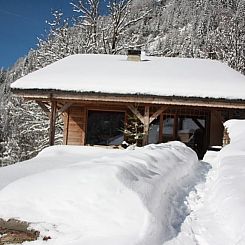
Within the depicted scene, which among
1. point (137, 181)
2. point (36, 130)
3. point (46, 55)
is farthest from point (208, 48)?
point (137, 181)

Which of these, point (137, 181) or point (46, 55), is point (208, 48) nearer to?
point (46, 55)

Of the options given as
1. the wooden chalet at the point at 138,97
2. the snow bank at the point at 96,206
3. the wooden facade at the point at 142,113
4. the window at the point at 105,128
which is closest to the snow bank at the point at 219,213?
the snow bank at the point at 96,206

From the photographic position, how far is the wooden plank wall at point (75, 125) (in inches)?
626

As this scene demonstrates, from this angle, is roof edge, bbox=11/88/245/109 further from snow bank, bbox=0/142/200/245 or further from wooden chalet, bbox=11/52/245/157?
snow bank, bbox=0/142/200/245

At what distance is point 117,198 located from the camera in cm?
392

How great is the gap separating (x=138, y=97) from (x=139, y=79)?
1015 millimetres

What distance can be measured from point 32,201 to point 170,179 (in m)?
2.58

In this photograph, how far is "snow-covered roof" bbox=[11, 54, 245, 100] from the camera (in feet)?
43.1

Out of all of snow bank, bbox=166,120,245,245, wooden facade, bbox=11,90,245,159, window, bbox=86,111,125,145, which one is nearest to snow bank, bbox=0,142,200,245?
snow bank, bbox=166,120,245,245

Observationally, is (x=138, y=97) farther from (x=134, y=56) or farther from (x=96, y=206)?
(x=96, y=206)

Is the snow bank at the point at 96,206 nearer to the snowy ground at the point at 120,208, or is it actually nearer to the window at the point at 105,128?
the snowy ground at the point at 120,208

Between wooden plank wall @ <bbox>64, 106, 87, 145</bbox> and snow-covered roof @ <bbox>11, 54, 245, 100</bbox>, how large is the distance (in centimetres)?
172

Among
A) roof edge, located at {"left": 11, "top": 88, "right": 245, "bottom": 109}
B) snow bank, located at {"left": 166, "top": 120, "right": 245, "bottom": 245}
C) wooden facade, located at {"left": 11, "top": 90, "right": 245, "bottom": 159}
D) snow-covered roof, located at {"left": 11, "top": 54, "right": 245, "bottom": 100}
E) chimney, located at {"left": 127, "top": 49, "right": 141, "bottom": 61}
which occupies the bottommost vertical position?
snow bank, located at {"left": 166, "top": 120, "right": 245, "bottom": 245}

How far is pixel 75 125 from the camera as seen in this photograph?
632 inches
